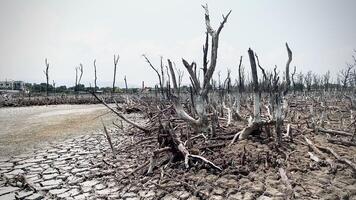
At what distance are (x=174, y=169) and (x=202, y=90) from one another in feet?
6.77

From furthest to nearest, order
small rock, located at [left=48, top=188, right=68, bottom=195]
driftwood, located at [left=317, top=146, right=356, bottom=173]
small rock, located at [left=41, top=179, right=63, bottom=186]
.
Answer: small rock, located at [left=41, top=179, right=63, bottom=186] < small rock, located at [left=48, top=188, right=68, bottom=195] < driftwood, located at [left=317, top=146, right=356, bottom=173]

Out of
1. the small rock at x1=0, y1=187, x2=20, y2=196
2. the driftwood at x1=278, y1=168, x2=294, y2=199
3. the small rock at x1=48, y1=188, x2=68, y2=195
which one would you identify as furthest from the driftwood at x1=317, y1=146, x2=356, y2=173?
the small rock at x1=0, y1=187, x2=20, y2=196

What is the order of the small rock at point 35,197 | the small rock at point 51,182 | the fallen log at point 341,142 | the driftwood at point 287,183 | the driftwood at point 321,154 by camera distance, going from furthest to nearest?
the fallen log at point 341,142 → the small rock at point 51,182 → the small rock at point 35,197 → the driftwood at point 321,154 → the driftwood at point 287,183

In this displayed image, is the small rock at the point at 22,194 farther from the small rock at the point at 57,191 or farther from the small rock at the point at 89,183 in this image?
the small rock at the point at 89,183

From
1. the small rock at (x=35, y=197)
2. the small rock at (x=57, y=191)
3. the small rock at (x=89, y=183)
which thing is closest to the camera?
the small rock at (x=35, y=197)

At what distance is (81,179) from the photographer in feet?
16.5

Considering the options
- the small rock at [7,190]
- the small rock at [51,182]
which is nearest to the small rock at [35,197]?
the small rock at [51,182]

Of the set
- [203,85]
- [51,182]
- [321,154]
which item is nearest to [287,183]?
[321,154]

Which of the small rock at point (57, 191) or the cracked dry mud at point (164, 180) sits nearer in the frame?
the cracked dry mud at point (164, 180)

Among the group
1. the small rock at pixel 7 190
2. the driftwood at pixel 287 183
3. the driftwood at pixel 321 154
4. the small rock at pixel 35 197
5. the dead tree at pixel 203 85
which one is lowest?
the small rock at pixel 7 190

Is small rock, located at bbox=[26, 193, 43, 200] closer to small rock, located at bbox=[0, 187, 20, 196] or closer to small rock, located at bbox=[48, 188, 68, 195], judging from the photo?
small rock, located at bbox=[48, 188, 68, 195]

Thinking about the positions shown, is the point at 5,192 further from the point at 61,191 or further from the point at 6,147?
the point at 6,147

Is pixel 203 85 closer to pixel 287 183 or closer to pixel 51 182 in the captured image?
pixel 287 183

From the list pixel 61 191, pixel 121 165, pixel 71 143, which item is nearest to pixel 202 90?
pixel 121 165
